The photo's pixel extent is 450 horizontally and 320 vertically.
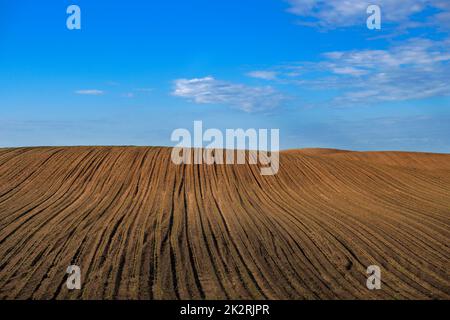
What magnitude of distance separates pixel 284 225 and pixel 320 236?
6.70ft

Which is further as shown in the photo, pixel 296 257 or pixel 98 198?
pixel 98 198

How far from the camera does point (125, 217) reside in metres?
19.7

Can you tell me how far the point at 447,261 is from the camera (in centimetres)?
1443

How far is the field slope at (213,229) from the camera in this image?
11.9 m

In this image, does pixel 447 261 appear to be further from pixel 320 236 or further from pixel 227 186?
pixel 227 186

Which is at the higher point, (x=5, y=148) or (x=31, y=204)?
(x=5, y=148)

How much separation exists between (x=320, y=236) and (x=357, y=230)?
6.11ft

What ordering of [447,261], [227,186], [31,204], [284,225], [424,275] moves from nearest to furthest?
1. [424,275]
2. [447,261]
3. [284,225]
4. [31,204]
5. [227,186]

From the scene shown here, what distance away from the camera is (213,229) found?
58.6ft

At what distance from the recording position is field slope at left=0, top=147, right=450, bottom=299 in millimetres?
11906

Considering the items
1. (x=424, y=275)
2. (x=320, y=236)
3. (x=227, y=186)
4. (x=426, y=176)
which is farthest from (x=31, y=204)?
(x=426, y=176)

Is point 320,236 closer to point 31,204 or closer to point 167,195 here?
point 167,195
